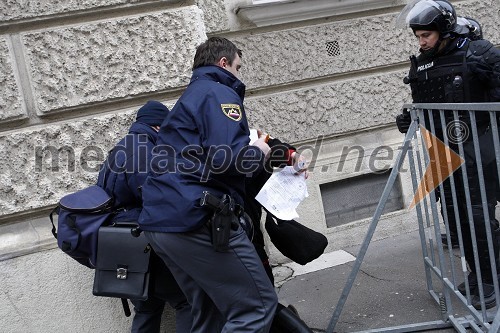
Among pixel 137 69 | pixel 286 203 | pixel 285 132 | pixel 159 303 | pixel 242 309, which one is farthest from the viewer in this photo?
pixel 285 132

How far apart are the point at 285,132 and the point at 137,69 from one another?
1603mm

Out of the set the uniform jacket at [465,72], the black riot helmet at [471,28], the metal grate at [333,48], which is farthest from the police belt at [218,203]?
the metal grate at [333,48]

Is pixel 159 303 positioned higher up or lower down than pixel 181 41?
lower down

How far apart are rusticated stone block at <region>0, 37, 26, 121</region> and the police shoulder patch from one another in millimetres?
1363

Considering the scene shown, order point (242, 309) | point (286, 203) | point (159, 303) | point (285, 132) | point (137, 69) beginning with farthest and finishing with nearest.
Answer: point (285, 132) < point (137, 69) < point (159, 303) < point (286, 203) < point (242, 309)

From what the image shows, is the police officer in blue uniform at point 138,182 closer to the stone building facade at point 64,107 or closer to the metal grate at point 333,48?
the stone building facade at point 64,107

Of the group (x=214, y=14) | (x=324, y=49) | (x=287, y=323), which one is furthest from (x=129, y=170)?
(x=324, y=49)

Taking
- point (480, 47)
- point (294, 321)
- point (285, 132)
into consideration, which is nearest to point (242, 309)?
point (294, 321)

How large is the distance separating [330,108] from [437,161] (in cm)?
188

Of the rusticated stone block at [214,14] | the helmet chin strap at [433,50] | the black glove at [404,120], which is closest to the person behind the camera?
the helmet chin strap at [433,50]

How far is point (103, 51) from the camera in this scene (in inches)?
122

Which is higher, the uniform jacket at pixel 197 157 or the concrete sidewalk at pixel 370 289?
the uniform jacket at pixel 197 157

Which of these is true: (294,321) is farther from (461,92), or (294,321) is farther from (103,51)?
(103,51)

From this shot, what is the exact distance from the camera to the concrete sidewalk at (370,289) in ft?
10.6
